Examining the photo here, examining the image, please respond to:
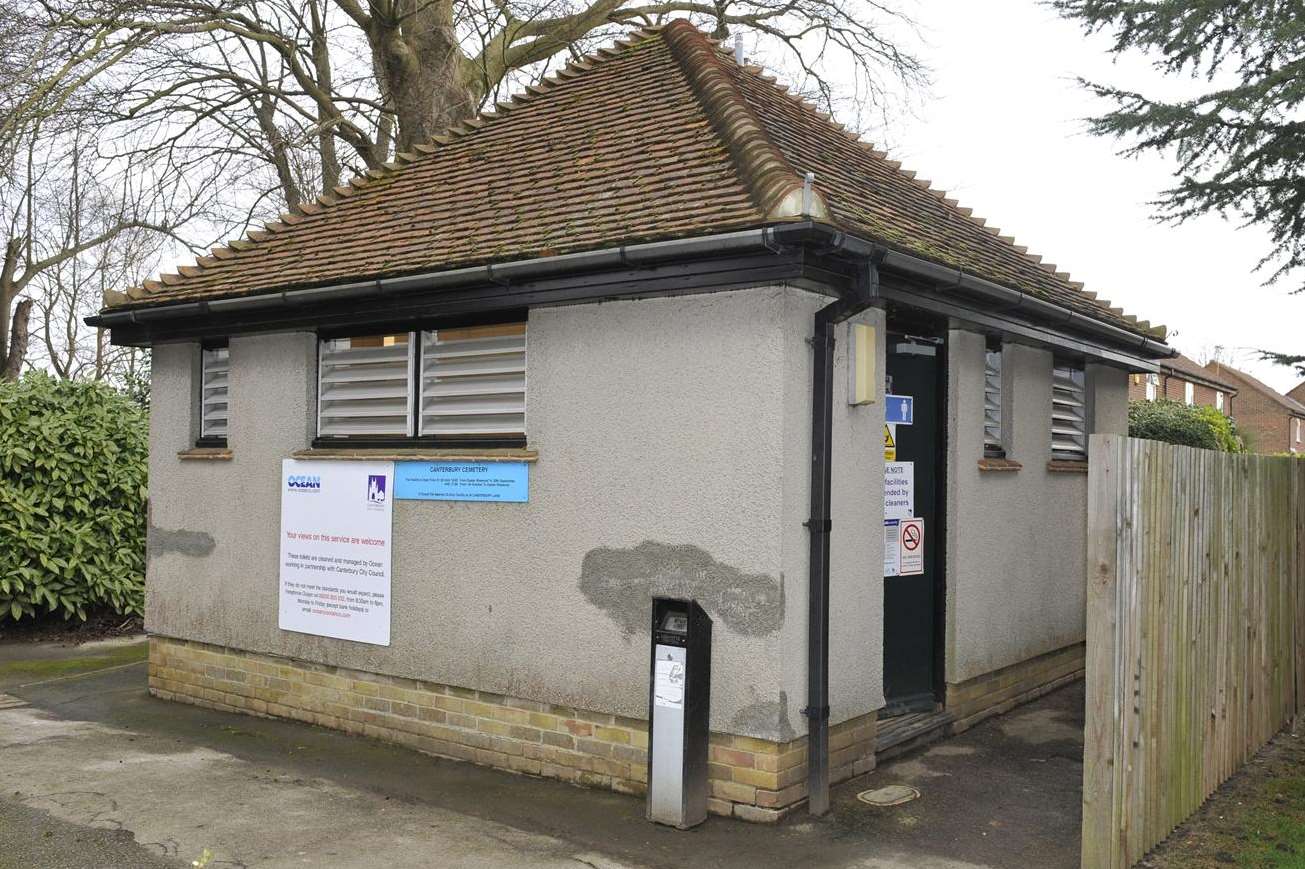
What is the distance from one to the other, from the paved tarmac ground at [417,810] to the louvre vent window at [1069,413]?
244cm

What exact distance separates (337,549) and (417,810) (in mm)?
2346

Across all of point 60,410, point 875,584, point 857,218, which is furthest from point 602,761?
point 60,410

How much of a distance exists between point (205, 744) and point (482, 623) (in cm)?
236

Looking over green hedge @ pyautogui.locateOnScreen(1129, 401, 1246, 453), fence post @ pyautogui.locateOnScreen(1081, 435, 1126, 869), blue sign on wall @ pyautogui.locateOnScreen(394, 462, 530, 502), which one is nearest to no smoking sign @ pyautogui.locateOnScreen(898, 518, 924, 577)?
blue sign on wall @ pyautogui.locateOnScreen(394, 462, 530, 502)

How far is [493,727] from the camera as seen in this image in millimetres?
7340

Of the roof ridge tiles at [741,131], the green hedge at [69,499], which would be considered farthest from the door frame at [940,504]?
the green hedge at [69,499]

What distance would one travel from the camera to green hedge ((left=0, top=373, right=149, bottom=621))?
12.4 meters

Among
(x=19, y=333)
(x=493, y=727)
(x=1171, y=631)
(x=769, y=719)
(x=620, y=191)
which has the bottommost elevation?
(x=493, y=727)

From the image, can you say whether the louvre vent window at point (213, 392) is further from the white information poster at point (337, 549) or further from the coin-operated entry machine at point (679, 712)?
the coin-operated entry machine at point (679, 712)

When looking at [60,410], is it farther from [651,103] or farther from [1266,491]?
[1266,491]

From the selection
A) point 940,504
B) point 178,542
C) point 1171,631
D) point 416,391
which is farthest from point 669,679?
point 178,542

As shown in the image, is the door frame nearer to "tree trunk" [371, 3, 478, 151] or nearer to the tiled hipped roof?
the tiled hipped roof

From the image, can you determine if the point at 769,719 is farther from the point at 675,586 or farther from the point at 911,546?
the point at 911,546

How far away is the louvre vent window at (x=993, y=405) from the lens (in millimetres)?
8680
